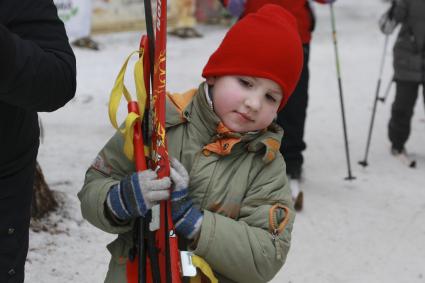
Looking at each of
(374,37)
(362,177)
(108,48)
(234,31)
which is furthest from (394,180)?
(374,37)

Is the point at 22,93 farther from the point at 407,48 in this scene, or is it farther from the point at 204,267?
the point at 407,48

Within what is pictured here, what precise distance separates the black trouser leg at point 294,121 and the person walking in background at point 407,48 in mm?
1464

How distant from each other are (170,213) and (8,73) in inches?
25.9

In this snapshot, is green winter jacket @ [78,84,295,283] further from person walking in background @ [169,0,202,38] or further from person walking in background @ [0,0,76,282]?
person walking in background @ [169,0,202,38]

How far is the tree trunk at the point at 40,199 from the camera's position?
4207 mm

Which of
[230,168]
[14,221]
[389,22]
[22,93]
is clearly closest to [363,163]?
[389,22]

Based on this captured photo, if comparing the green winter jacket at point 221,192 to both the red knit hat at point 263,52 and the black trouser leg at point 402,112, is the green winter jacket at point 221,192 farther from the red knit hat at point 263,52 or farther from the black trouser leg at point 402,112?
the black trouser leg at point 402,112

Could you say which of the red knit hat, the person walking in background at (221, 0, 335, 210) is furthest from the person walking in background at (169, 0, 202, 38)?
the red knit hat

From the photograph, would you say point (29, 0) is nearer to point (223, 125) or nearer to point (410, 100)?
point (223, 125)

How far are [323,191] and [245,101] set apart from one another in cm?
361

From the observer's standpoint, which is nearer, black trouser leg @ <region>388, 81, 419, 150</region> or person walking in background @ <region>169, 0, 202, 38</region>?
black trouser leg @ <region>388, 81, 419, 150</region>

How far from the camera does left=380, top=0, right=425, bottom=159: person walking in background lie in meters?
6.01

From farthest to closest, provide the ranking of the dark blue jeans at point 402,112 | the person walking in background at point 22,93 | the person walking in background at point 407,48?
the dark blue jeans at point 402,112, the person walking in background at point 407,48, the person walking in background at point 22,93

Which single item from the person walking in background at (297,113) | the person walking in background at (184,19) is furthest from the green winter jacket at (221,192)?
the person walking in background at (184,19)
